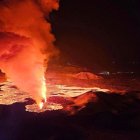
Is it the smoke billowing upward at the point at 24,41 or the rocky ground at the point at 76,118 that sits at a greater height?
the smoke billowing upward at the point at 24,41

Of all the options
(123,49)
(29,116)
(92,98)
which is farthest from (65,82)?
(123,49)

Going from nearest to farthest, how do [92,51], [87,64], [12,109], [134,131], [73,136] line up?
[73,136] < [134,131] < [12,109] < [87,64] < [92,51]

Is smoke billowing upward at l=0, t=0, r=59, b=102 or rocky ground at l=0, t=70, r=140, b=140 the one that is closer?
rocky ground at l=0, t=70, r=140, b=140

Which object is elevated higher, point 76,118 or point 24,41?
point 24,41

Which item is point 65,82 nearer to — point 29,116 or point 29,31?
point 29,31

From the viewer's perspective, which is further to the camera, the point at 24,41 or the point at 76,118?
the point at 24,41

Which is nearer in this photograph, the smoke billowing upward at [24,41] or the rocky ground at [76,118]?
the rocky ground at [76,118]

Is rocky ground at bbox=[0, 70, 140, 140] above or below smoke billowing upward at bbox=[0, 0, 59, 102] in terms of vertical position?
below

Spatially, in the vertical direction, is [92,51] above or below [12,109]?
above
